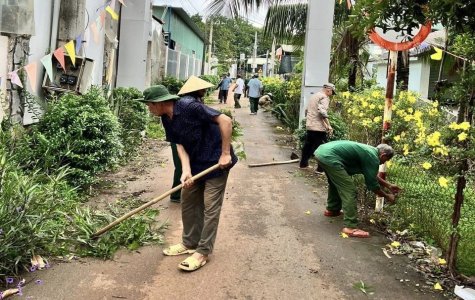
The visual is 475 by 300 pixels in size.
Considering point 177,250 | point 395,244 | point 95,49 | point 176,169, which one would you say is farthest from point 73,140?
point 95,49

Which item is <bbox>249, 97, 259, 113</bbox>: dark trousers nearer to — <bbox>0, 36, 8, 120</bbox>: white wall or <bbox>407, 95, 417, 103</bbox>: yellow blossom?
<bbox>407, 95, 417, 103</bbox>: yellow blossom

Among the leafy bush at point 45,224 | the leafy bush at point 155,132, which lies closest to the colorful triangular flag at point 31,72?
the leafy bush at point 45,224

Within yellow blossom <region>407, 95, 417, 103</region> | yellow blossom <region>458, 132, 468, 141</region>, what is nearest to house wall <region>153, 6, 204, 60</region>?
yellow blossom <region>407, 95, 417, 103</region>

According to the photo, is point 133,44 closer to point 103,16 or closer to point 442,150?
point 103,16

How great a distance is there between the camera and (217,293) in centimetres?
412

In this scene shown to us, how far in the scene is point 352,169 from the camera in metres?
6.05

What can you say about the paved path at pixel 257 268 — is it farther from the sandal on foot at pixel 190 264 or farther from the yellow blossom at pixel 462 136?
the yellow blossom at pixel 462 136

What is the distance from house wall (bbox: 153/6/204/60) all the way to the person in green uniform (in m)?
17.1

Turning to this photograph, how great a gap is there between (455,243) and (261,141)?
8959mm

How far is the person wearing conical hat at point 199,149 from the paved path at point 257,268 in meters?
0.31

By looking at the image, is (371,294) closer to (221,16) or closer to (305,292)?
(305,292)

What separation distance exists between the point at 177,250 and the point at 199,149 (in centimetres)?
99

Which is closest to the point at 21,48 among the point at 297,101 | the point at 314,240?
the point at 314,240

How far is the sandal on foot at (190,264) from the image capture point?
446 cm
